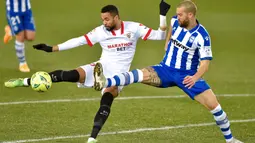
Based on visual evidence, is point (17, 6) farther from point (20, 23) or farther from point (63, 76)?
point (63, 76)

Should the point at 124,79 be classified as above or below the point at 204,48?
below

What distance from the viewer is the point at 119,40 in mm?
12852

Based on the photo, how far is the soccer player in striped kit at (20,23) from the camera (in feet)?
62.8

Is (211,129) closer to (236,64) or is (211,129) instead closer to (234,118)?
(234,118)

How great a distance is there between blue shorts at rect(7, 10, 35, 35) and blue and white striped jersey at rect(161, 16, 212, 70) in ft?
25.6

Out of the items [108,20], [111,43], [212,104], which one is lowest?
[212,104]

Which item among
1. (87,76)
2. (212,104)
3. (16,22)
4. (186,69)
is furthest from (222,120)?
(16,22)

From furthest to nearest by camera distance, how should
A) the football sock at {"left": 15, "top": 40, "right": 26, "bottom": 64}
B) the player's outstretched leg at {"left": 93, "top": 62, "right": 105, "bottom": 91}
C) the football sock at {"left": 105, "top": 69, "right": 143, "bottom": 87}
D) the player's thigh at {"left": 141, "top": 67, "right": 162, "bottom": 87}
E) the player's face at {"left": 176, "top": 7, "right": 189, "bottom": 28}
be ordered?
1. the football sock at {"left": 15, "top": 40, "right": 26, "bottom": 64}
2. the player's thigh at {"left": 141, "top": 67, "right": 162, "bottom": 87}
3. the player's face at {"left": 176, "top": 7, "right": 189, "bottom": 28}
4. the football sock at {"left": 105, "top": 69, "right": 143, "bottom": 87}
5. the player's outstretched leg at {"left": 93, "top": 62, "right": 105, "bottom": 91}

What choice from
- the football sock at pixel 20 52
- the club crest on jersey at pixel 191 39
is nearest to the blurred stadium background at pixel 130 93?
the football sock at pixel 20 52

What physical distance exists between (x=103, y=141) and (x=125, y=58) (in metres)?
1.53

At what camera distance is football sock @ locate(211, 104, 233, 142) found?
12.0 metres

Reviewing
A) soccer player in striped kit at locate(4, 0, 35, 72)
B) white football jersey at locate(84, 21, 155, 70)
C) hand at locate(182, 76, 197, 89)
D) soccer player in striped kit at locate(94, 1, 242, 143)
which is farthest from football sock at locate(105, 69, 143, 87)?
soccer player in striped kit at locate(4, 0, 35, 72)

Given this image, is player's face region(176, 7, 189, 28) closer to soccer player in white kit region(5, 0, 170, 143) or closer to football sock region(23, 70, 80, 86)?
soccer player in white kit region(5, 0, 170, 143)

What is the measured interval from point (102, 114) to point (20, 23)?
8222mm
